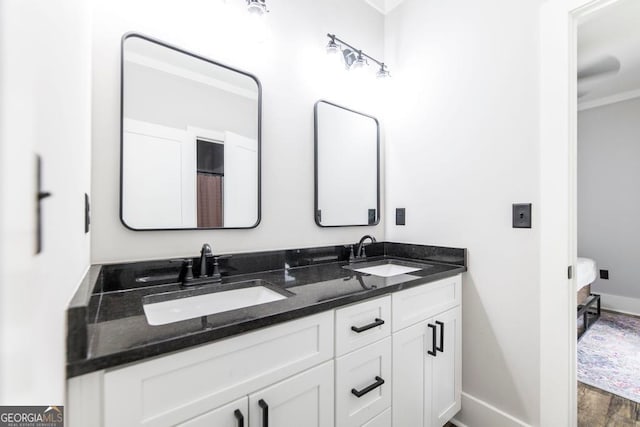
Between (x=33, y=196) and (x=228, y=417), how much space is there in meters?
0.70

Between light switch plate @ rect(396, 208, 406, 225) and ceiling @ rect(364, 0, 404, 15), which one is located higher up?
ceiling @ rect(364, 0, 404, 15)

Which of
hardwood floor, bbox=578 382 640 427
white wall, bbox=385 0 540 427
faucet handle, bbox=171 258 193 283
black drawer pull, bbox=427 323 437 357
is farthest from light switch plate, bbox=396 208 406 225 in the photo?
hardwood floor, bbox=578 382 640 427

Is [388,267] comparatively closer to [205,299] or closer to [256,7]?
[205,299]

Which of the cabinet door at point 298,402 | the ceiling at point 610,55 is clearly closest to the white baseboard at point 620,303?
the ceiling at point 610,55

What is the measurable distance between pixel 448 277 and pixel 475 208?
403 millimetres

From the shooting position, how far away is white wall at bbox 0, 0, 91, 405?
0.87 ft

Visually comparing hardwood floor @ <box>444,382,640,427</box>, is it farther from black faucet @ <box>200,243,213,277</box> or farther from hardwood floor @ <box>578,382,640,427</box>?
black faucet @ <box>200,243,213,277</box>

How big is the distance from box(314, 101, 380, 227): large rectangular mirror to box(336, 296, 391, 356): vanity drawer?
0.66 metres

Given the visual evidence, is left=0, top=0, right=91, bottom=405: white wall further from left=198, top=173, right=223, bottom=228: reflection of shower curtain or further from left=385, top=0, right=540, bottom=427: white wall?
left=385, top=0, right=540, bottom=427: white wall

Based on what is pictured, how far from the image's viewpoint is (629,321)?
2947 millimetres

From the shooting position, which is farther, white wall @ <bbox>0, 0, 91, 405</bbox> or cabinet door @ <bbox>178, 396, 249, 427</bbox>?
cabinet door @ <bbox>178, 396, 249, 427</bbox>

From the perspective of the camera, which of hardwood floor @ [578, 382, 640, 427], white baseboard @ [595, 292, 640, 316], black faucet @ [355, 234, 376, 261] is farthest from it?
white baseboard @ [595, 292, 640, 316]

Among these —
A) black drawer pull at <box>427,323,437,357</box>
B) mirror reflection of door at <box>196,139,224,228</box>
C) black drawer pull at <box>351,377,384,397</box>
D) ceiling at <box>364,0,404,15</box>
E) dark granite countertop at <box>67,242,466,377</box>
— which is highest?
ceiling at <box>364,0,404,15</box>

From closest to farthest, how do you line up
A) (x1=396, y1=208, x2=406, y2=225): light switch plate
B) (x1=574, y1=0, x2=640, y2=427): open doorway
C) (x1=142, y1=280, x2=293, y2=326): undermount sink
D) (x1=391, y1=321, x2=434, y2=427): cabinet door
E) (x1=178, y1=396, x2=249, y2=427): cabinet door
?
Result: (x1=178, y1=396, x2=249, y2=427): cabinet door, (x1=142, y1=280, x2=293, y2=326): undermount sink, (x1=391, y1=321, x2=434, y2=427): cabinet door, (x1=396, y1=208, x2=406, y2=225): light switch plate, (x1=574, y1=0, x2=640, y2=427): open doorway
